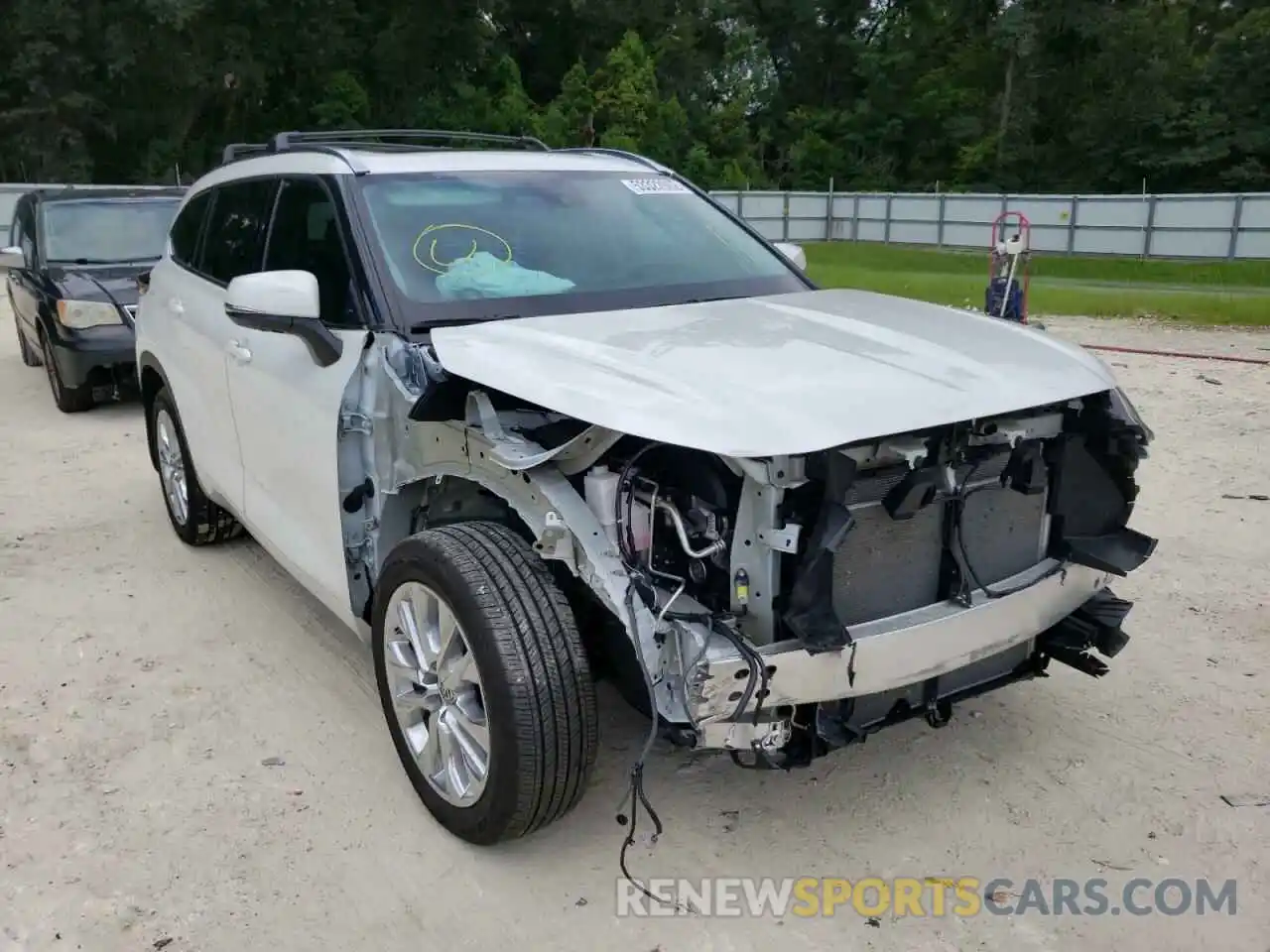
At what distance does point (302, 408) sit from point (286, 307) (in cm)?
41

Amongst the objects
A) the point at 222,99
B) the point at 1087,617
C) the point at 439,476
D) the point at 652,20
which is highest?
the point at 652,20

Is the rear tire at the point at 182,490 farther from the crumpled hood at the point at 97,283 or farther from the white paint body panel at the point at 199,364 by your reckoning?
the crumpled hood at the point at 97,283

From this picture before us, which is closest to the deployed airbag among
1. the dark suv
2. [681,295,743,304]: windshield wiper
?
[681,295,743,304]: windshield wiper

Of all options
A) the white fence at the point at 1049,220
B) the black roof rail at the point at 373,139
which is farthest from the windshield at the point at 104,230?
the white fence at the point at 1049,220

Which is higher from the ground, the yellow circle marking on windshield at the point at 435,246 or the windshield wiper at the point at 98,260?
the yellow circle marking on windshield at the point at 435,246

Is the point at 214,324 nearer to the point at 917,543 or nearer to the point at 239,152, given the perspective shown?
the point at 239,152

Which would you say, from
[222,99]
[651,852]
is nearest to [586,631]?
[651,852]

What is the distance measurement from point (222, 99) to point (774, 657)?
4067 cm

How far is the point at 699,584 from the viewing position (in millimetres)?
2711

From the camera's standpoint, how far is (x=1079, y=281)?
76.9 ft

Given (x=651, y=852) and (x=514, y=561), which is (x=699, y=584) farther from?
(x=651, y=852)

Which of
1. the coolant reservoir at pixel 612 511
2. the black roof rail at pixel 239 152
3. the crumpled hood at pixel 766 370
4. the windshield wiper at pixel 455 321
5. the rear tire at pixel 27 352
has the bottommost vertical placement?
the rear tire at pixel 27 352

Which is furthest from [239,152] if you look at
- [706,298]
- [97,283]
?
[97,283]

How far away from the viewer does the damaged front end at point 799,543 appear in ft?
8.26
